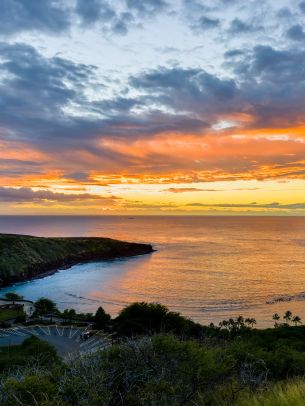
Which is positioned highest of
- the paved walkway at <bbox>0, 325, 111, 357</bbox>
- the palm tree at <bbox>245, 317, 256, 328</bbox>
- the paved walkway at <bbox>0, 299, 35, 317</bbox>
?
the paved walkway at <bbox>0, 325, 111, 357</bbox>

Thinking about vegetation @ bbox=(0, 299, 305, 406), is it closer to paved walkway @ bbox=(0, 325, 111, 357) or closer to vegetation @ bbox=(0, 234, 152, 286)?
paved walkway @ bbox=(0, 325, 111, 357)

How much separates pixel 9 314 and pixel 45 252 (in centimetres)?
7918

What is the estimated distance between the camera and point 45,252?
→ 138 metres

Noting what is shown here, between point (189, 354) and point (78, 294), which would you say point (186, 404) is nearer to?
point (189, 354)

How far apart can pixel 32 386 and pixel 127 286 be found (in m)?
86.8

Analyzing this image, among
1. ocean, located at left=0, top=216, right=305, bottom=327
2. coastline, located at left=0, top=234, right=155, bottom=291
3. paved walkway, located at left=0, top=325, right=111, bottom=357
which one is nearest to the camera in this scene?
paved walkway, located at left=0, top=325, right=111, bottom=357

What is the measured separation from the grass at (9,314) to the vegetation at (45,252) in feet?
142

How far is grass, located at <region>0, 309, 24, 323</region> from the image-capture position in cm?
5700

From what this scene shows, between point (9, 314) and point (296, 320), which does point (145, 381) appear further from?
point (296, 320)

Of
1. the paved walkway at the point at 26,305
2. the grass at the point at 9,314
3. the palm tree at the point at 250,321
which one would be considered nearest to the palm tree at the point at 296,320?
the palm tree at the point at 250,321

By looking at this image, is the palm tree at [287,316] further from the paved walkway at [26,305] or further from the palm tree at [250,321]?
the paved walkway at [26,305]

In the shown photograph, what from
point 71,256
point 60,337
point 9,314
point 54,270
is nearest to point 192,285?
point 9,314

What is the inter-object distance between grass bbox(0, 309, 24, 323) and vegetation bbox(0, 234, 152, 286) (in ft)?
142


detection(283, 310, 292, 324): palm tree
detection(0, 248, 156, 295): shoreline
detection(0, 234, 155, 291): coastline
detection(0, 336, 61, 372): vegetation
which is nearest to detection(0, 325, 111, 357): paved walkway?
detection(0, 336, 61, 372): vegetation
